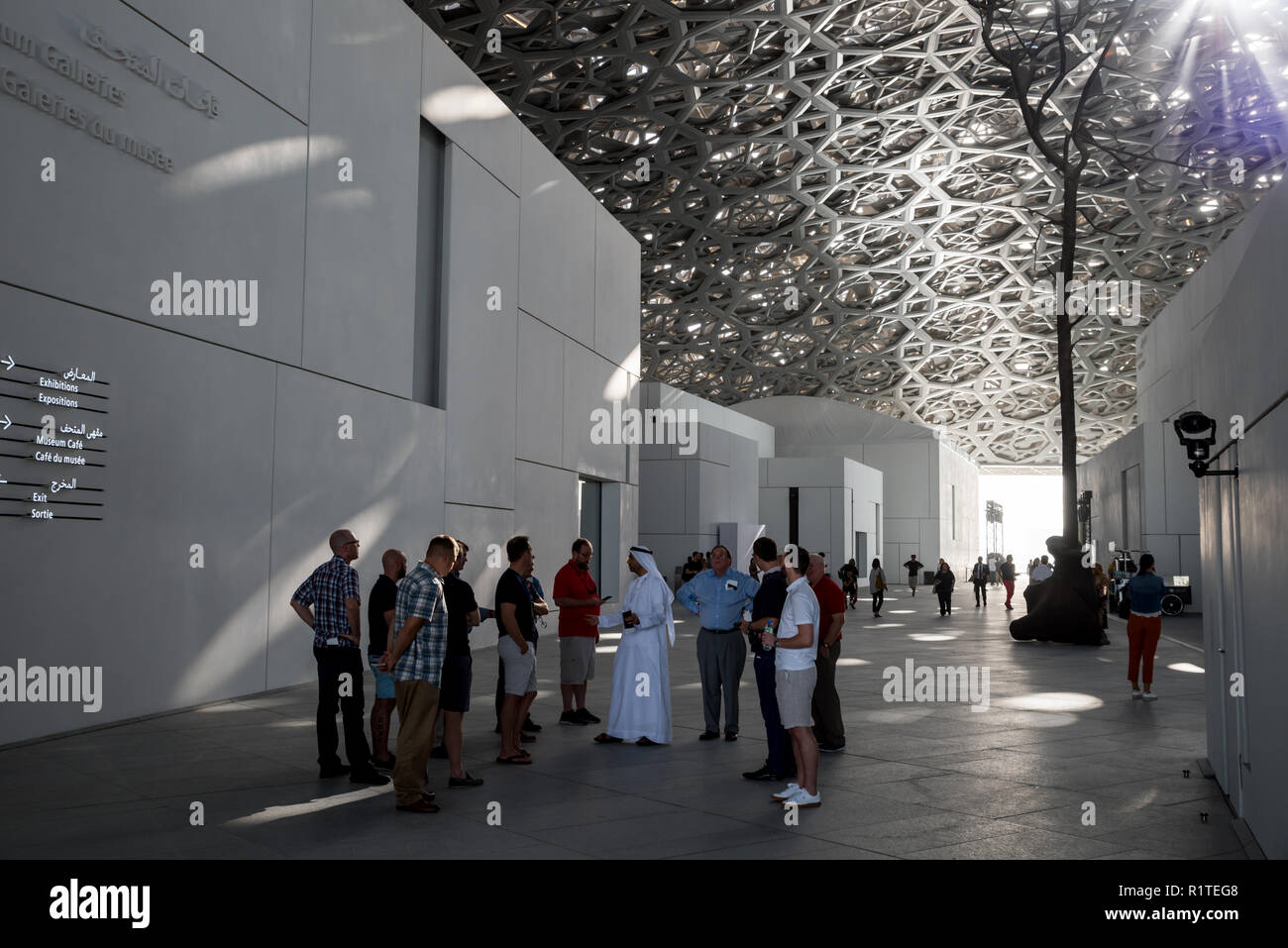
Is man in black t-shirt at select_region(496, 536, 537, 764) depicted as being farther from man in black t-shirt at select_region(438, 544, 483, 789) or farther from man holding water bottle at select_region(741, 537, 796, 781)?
man holding water bottle at select_region(741, 537, 796, 781)

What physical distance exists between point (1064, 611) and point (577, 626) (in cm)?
1355

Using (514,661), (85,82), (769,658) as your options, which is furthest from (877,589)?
(85,82)

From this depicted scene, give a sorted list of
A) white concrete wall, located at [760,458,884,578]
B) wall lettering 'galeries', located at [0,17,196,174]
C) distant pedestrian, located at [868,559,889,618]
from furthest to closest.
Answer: white concrete wall, located at [760,458,884,578]
distant pedestrian, located at [868,559,889,618]
wall lettering 'galeries', located at [0,17,196,174]

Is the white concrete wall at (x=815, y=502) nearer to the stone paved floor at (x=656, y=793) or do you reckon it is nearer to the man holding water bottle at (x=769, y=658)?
the stone paved floor at (x=656, y=793)

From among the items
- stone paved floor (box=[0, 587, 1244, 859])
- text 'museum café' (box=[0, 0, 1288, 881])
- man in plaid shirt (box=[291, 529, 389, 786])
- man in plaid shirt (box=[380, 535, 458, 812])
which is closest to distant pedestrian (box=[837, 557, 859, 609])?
text 'museum café' (box=[0, 0, 1288, 881])

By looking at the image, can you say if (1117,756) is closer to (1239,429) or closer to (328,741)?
(1239,429)

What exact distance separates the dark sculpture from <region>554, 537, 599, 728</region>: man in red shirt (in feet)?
42.1

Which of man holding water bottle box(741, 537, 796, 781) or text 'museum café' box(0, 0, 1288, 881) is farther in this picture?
man holding water bottle box(741, 537, 796, 781)

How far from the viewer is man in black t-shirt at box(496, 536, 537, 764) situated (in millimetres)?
7434

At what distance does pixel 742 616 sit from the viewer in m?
8.60

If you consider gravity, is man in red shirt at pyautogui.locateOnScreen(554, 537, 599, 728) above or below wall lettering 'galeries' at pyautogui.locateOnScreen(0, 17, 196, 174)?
below

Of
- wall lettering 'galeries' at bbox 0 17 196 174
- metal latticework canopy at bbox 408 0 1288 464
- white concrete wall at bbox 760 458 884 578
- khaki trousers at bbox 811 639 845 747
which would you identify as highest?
metal latticework canopy at bbox 408 0 1288 464

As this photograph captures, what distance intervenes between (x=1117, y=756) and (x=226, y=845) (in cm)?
657

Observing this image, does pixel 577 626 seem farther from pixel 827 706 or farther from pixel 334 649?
pixel 334 649
